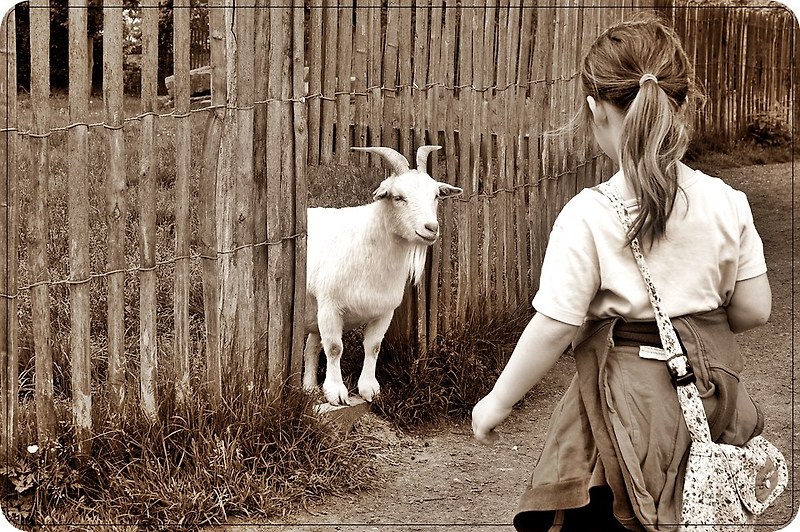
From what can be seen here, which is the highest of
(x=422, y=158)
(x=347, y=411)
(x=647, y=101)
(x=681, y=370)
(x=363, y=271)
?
(x=647, y=101)

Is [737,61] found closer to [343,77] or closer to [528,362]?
[343,77]

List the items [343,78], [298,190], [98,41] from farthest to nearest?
[98,41], [343,78], [298,190]

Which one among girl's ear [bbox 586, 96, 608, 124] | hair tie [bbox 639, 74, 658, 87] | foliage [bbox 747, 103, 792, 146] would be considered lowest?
foliage [bbox 747, 103, 792, 146]

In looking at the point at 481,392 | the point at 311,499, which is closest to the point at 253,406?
the point at 311,499

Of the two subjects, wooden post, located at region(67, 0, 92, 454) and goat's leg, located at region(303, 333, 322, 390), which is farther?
goat's leg, located at region(303, 333, 322, 390)

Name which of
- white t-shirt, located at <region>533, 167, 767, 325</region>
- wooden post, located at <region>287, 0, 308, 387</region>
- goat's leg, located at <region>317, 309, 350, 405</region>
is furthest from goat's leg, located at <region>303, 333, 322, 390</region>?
white t-shirt, located at <region>533, 167, 767, 325</region>

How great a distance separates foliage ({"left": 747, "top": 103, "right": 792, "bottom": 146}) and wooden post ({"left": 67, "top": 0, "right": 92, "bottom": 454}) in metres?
11.5

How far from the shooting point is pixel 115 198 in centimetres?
404

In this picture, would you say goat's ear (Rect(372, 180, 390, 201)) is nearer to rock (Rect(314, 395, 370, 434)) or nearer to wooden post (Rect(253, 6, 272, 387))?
wooden post (Rect(253, 6, 272, 387))

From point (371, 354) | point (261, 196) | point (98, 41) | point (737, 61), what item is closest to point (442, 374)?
point (371, 354)

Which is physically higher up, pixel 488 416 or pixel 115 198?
pixel 115 198

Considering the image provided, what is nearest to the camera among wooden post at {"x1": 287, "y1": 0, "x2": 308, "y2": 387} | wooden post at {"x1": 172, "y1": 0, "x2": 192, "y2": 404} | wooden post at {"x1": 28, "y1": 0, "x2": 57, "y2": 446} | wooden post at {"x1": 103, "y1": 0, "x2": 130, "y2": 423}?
wooden post at {"x1": 28, "y1": 0, "x2": 57, "y2": 446}

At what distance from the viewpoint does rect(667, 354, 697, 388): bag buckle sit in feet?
7.49

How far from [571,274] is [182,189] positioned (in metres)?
2.35
